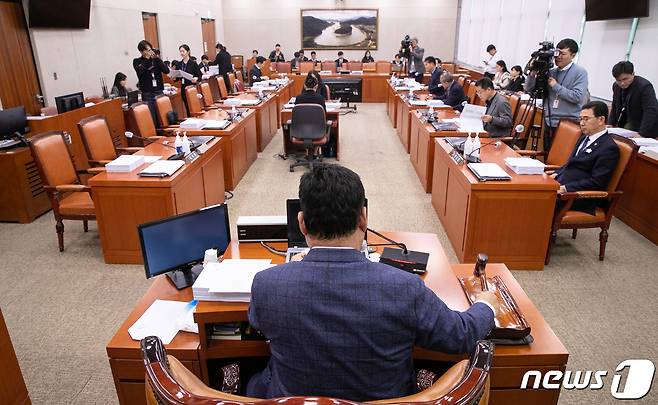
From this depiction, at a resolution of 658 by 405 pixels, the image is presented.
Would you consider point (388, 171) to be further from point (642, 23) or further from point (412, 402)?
point (412, 402)

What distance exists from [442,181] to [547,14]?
17.8ft

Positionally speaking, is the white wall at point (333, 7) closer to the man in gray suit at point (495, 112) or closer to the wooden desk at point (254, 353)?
the man in gray suit at point (495, 112)

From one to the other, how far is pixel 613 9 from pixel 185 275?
566cm

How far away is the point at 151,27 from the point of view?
945 centimetres

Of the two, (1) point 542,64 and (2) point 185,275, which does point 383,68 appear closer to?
(1) point 542,64

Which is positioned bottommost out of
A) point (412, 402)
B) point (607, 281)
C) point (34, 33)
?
point (607, 281)

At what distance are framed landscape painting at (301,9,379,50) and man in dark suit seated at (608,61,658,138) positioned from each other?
34.6 ft

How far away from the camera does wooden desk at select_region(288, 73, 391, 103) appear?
1059 centimetres

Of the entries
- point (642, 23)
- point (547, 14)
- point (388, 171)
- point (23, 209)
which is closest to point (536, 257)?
point (388, 171)

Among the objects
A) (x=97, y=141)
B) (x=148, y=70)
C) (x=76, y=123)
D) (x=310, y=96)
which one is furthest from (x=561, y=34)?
(x=76, y=123)

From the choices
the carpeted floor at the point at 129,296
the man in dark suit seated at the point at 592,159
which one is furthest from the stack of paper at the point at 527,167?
the carpeted floor at the point at 129,296

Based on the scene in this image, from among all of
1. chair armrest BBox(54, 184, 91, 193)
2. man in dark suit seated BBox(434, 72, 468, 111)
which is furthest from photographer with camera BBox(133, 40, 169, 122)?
man in dark suit seated BBox(434, 72, 468, 111)

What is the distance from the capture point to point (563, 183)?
3340 mm

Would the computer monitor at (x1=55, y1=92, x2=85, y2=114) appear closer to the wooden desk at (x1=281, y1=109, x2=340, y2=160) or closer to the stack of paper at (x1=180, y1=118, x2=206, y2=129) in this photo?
the stack of paper at (x1=180, y1=118, x2=206, y2=129)
